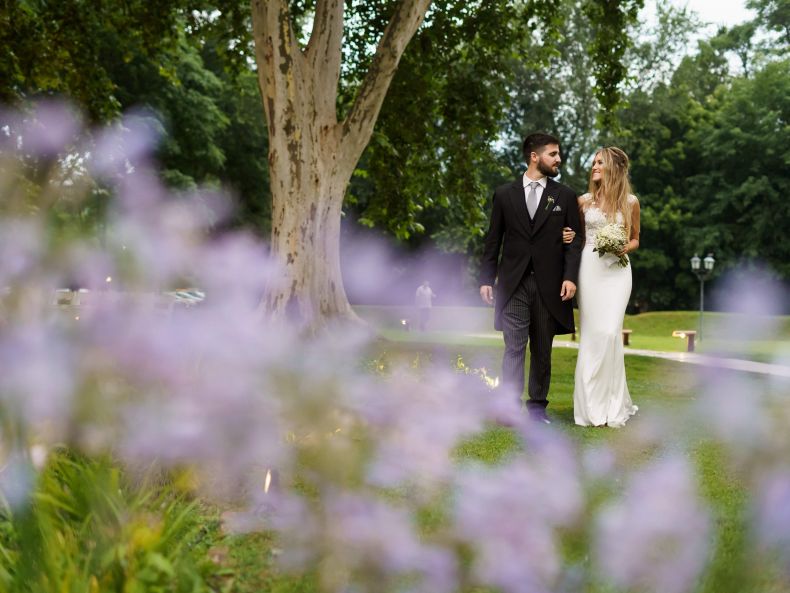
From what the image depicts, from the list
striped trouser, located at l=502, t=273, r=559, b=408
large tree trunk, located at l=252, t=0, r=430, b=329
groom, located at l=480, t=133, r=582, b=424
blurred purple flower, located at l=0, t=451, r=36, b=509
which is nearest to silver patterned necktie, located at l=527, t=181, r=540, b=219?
groom, located at l=480, t=133, r=582, b=424

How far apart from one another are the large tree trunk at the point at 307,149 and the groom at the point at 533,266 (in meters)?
3.31

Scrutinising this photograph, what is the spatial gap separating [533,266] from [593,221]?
0.73 metres

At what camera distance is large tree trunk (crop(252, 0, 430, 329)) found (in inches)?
408

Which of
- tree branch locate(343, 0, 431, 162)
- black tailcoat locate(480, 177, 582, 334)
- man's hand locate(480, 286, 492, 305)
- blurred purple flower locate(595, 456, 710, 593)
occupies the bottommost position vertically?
blurred purple flower locate(595, 456, 710, 593)

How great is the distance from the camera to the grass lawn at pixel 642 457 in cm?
168

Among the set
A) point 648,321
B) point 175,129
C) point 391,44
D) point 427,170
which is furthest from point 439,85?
point 648,321

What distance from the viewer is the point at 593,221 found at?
7.45 metres

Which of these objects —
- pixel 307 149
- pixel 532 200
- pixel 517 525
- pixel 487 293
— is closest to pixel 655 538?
pixel 517 525

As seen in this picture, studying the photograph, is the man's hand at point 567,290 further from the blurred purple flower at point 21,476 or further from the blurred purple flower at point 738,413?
the blurred purple flower at point 21,476

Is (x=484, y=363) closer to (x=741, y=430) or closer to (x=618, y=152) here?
(x=618, y=152)

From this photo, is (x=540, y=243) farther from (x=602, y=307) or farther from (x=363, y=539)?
(x=363, y=539)

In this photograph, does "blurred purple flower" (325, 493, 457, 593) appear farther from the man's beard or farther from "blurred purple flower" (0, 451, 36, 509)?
the man's beard

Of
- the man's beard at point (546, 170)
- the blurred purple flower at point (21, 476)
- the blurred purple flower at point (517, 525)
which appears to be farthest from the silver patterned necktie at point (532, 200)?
the blurred purple flower at point (21, 476)

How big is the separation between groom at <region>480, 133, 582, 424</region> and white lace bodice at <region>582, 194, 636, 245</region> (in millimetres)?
219
